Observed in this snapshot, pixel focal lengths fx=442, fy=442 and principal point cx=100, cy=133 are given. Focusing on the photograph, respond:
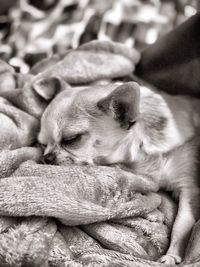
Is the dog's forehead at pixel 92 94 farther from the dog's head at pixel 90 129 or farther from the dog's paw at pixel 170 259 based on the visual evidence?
the dog's paw at pixel 170 259

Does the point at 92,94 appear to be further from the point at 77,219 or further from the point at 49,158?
the point at 77,219

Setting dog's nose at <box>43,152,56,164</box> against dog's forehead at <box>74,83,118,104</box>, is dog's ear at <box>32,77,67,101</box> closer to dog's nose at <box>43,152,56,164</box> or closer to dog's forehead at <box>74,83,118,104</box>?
dog's forehead at <box>74,83,118,104</box>

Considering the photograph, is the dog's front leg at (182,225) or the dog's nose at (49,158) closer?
the dog's front leg at (182,225)

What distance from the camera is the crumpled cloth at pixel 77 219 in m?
0.85

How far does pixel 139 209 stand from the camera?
102 centimetres

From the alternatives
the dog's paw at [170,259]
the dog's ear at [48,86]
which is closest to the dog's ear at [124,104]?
the dog's ear at [48,86]

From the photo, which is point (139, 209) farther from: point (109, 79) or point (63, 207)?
point (109, 79)

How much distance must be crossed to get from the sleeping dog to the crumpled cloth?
0.49ft

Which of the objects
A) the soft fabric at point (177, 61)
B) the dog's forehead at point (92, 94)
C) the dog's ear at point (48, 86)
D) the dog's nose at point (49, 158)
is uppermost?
the soft fabric at point (177, 61)

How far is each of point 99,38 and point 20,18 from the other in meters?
0.33

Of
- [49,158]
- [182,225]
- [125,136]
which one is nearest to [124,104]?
[125,136]

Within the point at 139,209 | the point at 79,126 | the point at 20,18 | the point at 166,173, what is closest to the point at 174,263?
the point at 139,209

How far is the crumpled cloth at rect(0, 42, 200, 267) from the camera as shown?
0.85m

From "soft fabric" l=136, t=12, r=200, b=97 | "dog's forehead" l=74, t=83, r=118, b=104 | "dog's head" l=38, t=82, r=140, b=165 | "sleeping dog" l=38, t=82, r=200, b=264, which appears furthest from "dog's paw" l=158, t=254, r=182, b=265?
"soft fabric" l=136, t=12, r=200, b=97
